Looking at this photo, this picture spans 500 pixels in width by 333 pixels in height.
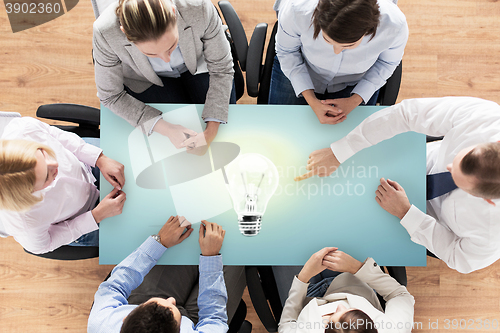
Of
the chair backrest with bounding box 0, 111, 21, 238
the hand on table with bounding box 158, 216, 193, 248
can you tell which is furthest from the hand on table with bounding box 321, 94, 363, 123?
the chair backrest with bounding box 0, 111, 21, 238

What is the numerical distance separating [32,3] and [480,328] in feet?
12.0

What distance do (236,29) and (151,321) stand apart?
128 centimetres

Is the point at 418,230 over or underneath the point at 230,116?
underneath

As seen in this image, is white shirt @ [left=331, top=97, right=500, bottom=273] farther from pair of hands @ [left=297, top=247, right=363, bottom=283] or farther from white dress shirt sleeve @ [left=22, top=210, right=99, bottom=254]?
white dress shirt sleeve @ [left=22, top=210, right=99, bottom=254]

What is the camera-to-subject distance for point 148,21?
956 millimetres

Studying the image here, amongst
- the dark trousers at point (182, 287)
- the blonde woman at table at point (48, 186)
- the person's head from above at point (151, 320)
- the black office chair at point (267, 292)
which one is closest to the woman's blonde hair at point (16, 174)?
the blonde woman at table at point (48, 186)

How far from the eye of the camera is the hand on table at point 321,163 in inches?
48.9

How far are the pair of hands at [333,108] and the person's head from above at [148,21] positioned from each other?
2.10 ft

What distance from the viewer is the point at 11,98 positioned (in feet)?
6.64

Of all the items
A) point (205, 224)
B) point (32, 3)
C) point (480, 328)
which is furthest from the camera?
point (32, 3)

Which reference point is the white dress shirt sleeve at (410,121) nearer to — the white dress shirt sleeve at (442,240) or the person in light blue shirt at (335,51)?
the person in light blue shirt at (335,51)

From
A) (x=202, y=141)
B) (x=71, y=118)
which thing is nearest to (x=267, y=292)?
(x=202, y=141)

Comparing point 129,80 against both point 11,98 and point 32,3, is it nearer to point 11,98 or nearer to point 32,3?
point 11,98

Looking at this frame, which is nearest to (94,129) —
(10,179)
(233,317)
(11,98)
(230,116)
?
(10,179)
